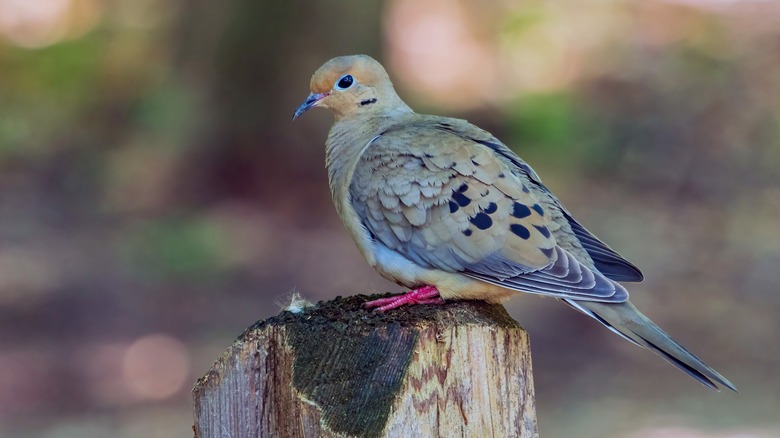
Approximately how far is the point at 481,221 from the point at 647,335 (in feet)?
2.64

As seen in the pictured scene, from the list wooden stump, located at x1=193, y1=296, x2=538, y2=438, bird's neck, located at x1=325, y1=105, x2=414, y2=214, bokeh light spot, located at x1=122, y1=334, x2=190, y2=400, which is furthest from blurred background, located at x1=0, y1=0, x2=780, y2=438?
wooden stump, located at x1=193, y1=296, x2=538, y2=438

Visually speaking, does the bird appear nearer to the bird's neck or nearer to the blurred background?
the bird's neck

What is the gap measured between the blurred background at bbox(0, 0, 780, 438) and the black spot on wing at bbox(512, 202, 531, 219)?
4152mm

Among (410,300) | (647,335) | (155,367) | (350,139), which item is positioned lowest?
(647,335)

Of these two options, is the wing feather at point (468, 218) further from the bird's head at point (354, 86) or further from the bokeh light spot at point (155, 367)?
the bokeh light spot at point (155, 367)

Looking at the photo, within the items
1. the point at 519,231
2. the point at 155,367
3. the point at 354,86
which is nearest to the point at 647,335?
the point at 519,231

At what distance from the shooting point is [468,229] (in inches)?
161

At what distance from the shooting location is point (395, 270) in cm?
418

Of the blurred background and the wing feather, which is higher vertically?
the blurred background

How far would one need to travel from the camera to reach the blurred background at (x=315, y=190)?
862 centimetres

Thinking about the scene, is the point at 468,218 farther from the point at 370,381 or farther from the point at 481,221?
the point at 370,381

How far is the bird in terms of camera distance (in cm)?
393

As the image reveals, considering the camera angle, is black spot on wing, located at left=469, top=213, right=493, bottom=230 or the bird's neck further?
the bird's neck

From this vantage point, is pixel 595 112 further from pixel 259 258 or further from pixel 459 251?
pixel 459 251
